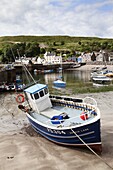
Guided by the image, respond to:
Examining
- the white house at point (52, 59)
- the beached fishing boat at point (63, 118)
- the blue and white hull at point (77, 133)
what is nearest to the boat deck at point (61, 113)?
the beached fishing boat at point (63, 118)

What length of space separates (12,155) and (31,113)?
6837 mm

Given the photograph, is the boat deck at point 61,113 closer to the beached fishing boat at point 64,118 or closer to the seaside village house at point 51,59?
the beached fishing boat at point 64,118

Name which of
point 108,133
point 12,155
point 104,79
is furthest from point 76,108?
point 104,79

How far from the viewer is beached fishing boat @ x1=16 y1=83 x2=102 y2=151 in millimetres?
16559

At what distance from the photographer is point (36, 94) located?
23.4 metres

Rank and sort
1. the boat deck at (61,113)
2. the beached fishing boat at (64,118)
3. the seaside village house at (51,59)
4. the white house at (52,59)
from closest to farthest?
the beached fishing boat at (64,118)
the boat deck at (61,113)
the seaside village house at (51,59)
the white house at (52,59)

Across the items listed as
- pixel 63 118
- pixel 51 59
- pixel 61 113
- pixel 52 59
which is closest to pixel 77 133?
pixel 63 118

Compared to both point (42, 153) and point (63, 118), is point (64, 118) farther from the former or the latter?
point (42, 153)

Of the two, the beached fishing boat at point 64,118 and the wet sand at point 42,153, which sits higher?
the beached fishing boat at point 64,118

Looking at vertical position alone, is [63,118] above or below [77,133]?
above

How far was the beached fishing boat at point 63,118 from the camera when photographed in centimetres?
1656

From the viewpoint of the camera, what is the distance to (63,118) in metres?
19.9

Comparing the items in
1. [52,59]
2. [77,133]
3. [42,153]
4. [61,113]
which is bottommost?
[42,153]

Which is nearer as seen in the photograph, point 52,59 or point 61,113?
point 61,113
